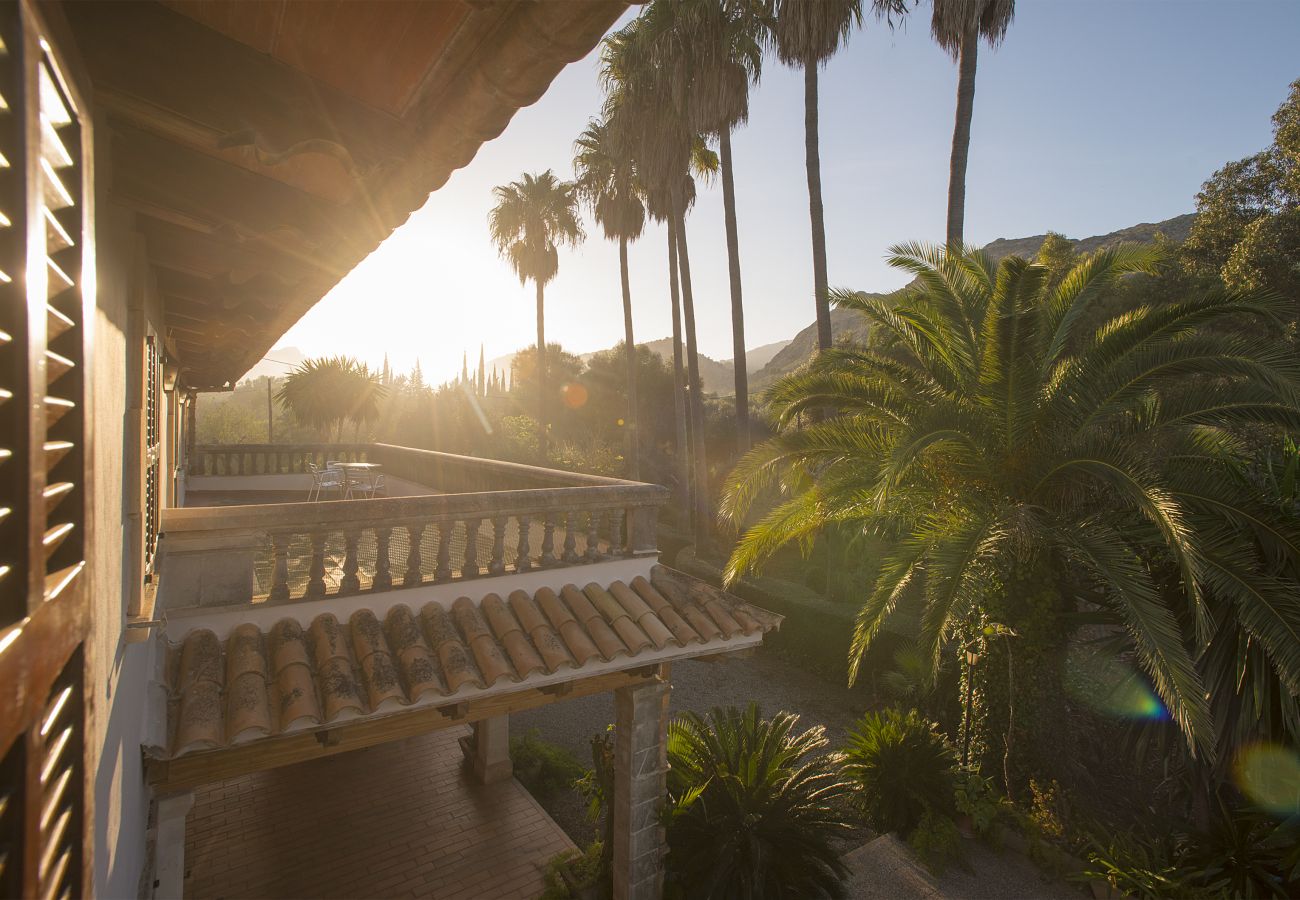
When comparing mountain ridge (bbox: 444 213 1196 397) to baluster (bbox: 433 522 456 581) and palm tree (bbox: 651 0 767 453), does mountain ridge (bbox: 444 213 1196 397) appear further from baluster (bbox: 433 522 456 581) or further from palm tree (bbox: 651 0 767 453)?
baluster (bbox: 433 522 456 581)

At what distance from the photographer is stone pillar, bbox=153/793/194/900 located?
13.3ft

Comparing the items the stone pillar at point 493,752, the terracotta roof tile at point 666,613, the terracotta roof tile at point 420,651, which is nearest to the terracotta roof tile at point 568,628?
the terracotta roof tile at point 420,651

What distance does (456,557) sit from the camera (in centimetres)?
668

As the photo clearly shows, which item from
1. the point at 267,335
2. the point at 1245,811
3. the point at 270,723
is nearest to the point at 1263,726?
the point at 1245,811

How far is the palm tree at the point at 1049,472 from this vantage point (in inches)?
254

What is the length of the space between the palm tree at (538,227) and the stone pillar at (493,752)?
21148 mm

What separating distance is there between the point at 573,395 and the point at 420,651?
37.2 metres

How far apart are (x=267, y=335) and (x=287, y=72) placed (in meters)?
4.32

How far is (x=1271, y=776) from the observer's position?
23.1 feet

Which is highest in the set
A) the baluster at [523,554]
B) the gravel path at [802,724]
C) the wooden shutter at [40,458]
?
the wooden shutter at [40,458]

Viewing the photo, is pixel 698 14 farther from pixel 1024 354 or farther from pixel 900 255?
pixel 1024 354

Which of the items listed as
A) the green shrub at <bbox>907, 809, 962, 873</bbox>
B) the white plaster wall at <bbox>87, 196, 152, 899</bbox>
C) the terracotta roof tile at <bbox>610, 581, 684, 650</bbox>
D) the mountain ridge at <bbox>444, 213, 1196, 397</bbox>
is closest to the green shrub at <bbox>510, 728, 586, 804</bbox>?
the green shrub at <bbox>907, 809, 962, 873</bbox>

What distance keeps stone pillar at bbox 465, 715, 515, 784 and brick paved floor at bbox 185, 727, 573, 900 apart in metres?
0.18

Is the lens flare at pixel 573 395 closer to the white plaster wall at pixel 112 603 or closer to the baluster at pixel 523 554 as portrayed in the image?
the baluster at pixel 523 554
